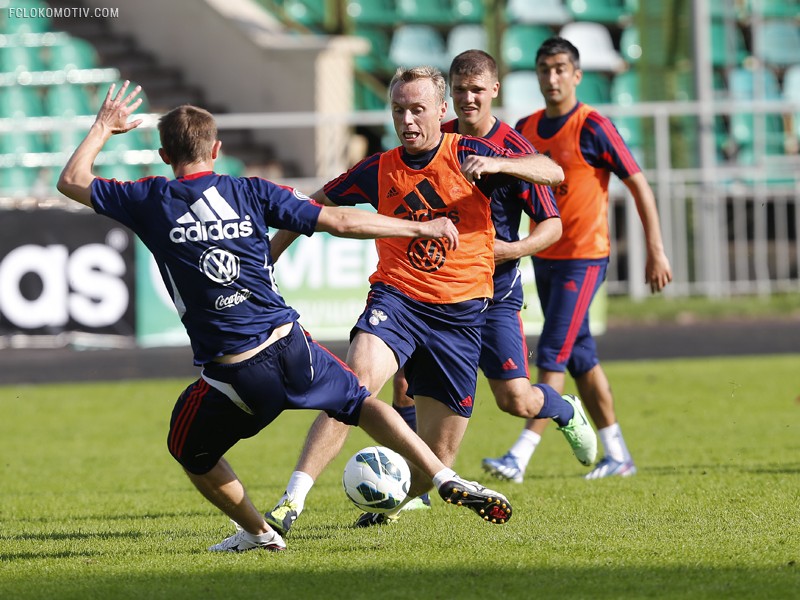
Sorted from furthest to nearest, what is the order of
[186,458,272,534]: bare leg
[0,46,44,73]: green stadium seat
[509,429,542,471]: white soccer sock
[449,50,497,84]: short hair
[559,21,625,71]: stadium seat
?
1. [559,21,625,71]: stadium seat
2. [0,46,44,73]: green stadium seat
3. [509,429,542,471]: white soccer sock
4. [449,50,497,84]: short hair
5. [186,458,272,534]: bare leg


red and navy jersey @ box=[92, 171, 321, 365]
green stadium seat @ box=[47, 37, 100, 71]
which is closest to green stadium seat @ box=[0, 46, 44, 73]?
green stadium seat @ box=[47, 37, 100, 71]

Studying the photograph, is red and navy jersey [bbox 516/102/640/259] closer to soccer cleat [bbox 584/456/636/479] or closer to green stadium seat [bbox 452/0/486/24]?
soccer cleat [bbox 584/456/636/479]

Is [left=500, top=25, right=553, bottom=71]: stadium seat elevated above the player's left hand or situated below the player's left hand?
above

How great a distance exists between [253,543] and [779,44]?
2072 cm

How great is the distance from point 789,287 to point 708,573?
14.5m

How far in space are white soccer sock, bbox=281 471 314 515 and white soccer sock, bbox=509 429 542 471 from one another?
224 centimetres

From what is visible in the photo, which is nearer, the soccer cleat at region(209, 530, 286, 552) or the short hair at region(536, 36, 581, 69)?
the soccer cleat at region(209, 530, 286, 552)

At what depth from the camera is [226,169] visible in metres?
18.5

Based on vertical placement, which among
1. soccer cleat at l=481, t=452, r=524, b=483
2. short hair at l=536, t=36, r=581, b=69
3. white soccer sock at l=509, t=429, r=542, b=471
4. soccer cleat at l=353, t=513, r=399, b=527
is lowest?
soccer cleat at l=481, t=452, r=524, b=483

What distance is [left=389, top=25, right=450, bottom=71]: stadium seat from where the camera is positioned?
73.9 ft

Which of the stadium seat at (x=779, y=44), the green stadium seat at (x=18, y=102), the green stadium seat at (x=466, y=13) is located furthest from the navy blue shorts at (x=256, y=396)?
the stadium seat at (x=779, y=44)

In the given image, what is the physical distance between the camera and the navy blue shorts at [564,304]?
7.99m

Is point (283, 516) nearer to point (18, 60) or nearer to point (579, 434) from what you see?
point (579, 434)

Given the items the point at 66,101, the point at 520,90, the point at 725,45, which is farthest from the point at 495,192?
the point at 725,45
